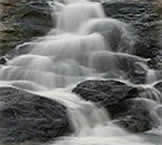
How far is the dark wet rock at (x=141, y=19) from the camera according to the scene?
35.4 feet

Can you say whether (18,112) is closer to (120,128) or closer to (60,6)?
(120,128)

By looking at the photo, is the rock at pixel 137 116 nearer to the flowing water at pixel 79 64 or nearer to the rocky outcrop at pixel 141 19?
→ the flowing water at pixel 79 64

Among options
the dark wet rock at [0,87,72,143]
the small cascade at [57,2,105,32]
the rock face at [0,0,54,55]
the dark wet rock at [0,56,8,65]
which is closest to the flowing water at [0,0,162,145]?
the small cascade at [57,2,105,32]

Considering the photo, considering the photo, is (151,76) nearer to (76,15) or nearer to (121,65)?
(121,65)

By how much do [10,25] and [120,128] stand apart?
6.20 m

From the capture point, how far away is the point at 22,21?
1242 centimetres

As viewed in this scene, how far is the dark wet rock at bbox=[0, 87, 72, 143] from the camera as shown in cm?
659

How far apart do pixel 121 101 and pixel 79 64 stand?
2.29m

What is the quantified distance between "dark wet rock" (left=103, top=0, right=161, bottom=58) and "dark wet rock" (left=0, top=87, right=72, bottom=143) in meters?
4.07

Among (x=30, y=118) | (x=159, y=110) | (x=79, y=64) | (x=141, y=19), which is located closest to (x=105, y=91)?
(x=159, y=110)

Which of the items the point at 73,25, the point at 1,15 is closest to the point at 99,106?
the point at 73,25

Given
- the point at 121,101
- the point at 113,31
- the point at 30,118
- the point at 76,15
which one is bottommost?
the point at 121,101

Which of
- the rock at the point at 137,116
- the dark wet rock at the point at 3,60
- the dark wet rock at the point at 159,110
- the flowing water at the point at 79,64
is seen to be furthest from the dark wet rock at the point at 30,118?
the dark wet rock at the point at 3,60

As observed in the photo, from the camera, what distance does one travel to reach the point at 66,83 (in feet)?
29.0
